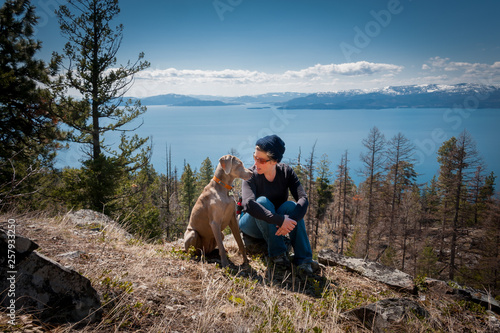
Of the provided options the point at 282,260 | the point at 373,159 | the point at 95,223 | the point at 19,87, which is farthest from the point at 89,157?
the point at 373,159

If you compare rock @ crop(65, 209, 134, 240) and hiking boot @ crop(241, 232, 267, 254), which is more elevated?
rock @ crop(65, 209, 134, 240)

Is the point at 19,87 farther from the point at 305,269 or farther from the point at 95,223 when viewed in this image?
the point at 305,269

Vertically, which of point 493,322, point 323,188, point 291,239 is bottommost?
point 323,188

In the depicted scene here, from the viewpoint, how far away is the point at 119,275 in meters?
3.07

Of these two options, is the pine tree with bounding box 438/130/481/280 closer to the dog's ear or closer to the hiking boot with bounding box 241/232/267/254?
the hiking boot with bounding box 241/232/267/254

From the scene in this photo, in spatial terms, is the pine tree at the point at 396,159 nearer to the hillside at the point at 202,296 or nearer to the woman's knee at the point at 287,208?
the hillside at the point at 202,296

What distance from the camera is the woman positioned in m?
4.14

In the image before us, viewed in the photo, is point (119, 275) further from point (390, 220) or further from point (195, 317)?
point (390, 220)

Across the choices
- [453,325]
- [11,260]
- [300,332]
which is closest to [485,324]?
[453,325]

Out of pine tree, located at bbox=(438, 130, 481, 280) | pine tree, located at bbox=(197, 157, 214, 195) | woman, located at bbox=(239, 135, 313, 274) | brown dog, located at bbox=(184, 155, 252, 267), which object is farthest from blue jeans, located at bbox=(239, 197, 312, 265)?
pine tree, located at bbox=(197, 157, 214, 195)

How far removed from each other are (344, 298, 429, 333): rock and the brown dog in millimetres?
2012

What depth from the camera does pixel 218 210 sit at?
4.32m

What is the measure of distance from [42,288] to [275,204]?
343 cm

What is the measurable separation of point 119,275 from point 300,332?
6.77 feet
